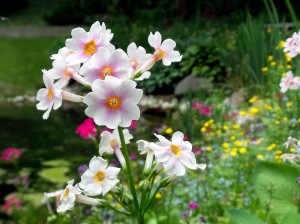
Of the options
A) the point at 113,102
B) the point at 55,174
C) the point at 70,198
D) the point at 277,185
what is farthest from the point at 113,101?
the point at 55,174

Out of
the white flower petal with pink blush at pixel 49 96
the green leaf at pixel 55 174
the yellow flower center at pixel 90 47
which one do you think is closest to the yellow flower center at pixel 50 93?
the white flower petal with pink blush at pixel 49 96

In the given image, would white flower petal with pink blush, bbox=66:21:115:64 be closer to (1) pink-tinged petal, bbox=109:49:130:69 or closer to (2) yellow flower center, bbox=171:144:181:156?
(1) pink-tinged petal, bbox=109:49:130:69

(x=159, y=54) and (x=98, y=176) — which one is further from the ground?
(x=159, y=54)

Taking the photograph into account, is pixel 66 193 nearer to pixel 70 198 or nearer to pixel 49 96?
pixel 70 198

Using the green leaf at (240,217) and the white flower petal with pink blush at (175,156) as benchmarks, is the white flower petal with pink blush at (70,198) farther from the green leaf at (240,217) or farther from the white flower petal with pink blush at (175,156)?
the green leaf at (240,217)

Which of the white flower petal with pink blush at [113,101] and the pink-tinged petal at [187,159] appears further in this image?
the pink-tinged petal at [187,159]

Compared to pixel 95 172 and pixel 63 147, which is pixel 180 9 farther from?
pixel 95 172

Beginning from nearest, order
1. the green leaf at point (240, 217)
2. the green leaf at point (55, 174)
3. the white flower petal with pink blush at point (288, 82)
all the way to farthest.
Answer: the green leaf at point (240, 217), the white flower petal with pink blush at point (288, 82), the green leaf at point (55, 174)

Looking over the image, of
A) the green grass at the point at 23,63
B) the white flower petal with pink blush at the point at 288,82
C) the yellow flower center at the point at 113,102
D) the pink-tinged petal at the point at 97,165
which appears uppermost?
the green grass at the point at 23,63
